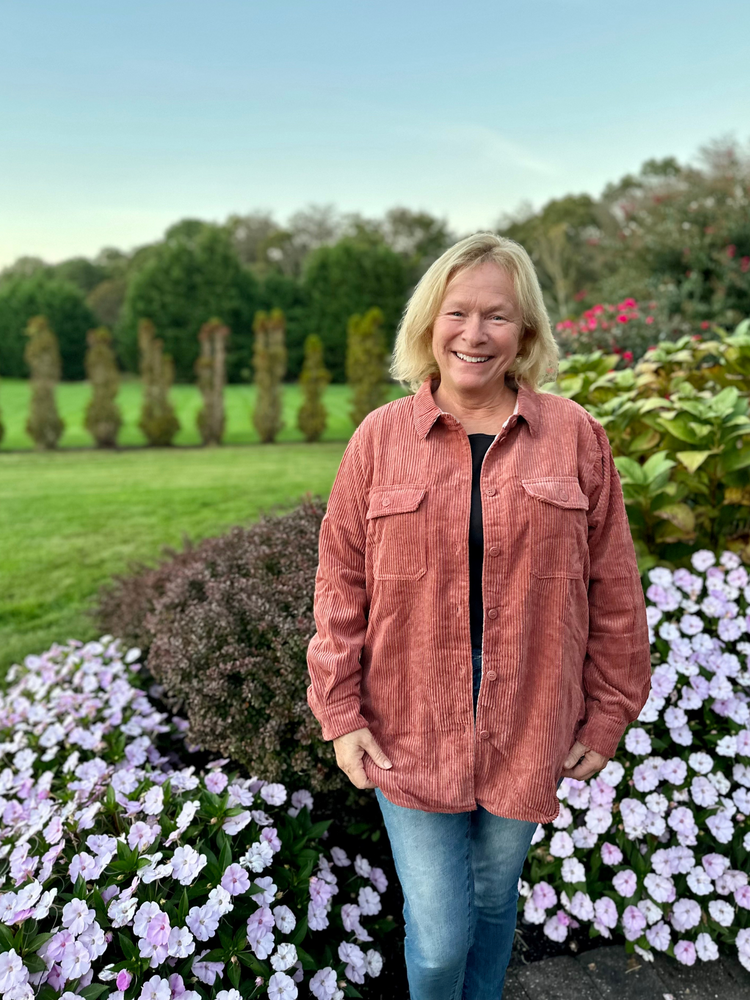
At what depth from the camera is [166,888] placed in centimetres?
163

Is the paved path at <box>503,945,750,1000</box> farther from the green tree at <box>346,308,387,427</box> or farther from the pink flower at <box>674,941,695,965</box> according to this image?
the green tree at <box>346,308,387,427</box>

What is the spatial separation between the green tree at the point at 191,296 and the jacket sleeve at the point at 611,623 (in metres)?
21.7

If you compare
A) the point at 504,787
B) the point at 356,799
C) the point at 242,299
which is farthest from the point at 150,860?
the point at 242,299

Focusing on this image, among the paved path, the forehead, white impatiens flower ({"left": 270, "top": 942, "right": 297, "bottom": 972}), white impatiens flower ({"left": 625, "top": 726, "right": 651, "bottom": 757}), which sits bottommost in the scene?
the paved path

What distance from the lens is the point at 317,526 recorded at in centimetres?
262

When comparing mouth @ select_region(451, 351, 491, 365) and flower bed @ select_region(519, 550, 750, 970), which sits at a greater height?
mouth @ select_region(451, 351, 491, 365)

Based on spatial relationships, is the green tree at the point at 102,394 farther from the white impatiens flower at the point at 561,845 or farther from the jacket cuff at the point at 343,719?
the jacket cuff at the point at 343,719

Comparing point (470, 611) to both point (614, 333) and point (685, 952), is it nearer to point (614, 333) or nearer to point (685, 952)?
point (685, 952)

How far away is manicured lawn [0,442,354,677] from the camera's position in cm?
482

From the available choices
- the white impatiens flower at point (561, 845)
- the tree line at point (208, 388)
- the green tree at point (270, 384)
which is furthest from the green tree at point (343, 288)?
the white impatiens flower at point (561, 845)

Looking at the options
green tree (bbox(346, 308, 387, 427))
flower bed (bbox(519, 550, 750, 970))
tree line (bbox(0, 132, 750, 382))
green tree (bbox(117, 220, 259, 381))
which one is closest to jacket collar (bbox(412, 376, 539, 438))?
flower bed (bbox(519, 550, 750, 970))

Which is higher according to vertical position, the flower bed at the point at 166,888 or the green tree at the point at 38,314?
the green tree at the point at 38,314

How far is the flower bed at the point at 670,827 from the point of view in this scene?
1.95 m

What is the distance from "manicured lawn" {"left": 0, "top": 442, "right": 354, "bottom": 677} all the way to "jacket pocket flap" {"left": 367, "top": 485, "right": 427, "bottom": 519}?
2.78m
